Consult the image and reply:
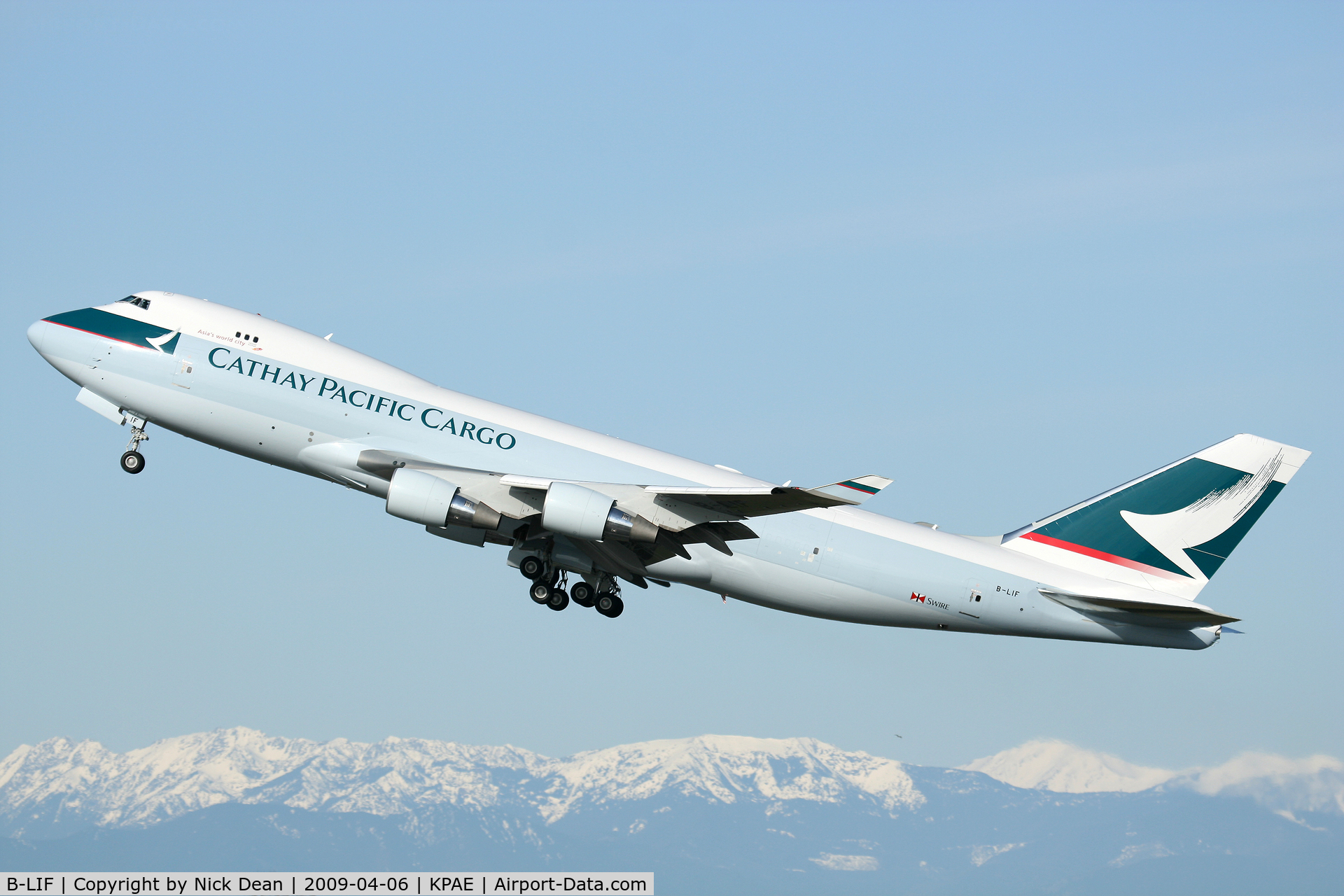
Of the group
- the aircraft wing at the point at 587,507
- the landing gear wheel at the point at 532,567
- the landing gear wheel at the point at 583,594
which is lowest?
the landing gear wheel at the point at 583,594

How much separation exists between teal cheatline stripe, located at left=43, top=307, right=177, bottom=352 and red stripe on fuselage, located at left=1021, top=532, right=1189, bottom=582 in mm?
25936

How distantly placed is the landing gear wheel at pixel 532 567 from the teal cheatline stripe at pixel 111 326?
11582mm

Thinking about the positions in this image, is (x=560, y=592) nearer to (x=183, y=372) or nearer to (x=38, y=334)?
(x=183, y=372)

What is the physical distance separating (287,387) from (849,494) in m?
16.0

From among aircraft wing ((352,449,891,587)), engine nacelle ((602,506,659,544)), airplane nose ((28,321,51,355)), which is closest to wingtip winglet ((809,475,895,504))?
aircraft wing ((352,449,891,587))

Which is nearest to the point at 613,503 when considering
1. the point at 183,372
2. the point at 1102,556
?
the point at 183,372

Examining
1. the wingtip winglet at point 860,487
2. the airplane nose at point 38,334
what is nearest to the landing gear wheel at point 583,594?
the wingtip winglet at point 860,487

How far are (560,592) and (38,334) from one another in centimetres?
1685

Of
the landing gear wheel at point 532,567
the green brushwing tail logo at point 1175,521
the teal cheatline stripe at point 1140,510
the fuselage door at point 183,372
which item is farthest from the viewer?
the teal cheatline stripe at point 1140,510

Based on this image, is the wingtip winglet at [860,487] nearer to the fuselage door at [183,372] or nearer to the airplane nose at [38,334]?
the fuselage door at [183,372]

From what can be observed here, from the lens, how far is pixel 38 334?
127 ft

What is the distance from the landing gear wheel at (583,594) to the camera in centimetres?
4041

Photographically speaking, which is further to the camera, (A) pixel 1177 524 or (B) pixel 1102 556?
(B) pixel 1102 556

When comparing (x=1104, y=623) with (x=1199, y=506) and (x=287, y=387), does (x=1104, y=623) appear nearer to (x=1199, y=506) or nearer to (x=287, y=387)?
(x=1199, y=506)
